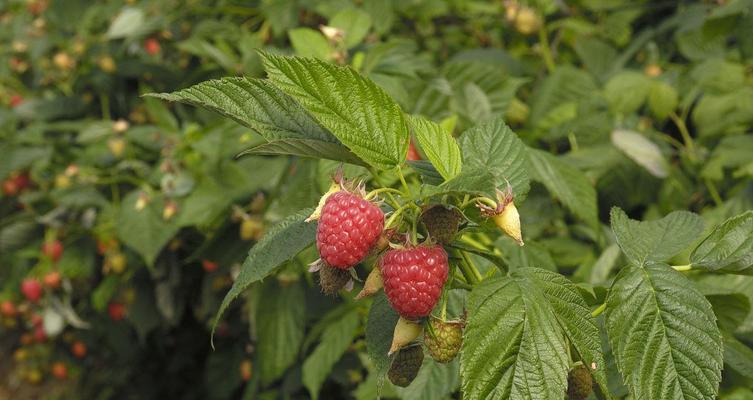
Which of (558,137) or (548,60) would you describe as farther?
(548,60)

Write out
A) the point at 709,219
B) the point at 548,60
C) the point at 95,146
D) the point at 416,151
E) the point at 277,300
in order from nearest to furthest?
1. the point at 416,151
2. the point at 709,219
3. the point at 277,300
4. the point at 548,60
5. the point at 95,146

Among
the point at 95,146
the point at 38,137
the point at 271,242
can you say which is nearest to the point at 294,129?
the point at 271,242

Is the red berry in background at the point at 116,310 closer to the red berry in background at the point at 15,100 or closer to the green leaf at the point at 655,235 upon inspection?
the red berry in background at the point at 15,100

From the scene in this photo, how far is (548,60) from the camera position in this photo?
1.69 m

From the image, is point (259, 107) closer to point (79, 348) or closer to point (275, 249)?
point (275, 249)

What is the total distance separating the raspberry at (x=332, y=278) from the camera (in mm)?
566

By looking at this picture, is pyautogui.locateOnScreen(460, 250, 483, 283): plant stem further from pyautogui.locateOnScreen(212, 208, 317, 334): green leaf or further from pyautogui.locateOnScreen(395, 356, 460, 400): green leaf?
pyautogui.locateOnScreen(395, 356, 460, 400): green leaf

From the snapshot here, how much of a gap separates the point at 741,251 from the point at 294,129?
1.19 ft

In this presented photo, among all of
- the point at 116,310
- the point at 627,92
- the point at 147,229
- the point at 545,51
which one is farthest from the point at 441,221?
the point at 116,310

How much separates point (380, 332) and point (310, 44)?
0.64m

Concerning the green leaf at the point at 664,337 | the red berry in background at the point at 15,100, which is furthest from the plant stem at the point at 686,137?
the red berry in background at the point at 15,100

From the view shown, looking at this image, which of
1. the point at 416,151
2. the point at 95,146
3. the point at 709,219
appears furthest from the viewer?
the point at 95,146

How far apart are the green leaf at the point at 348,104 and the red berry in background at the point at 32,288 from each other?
170 cm

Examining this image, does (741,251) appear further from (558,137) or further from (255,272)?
(558,137)
